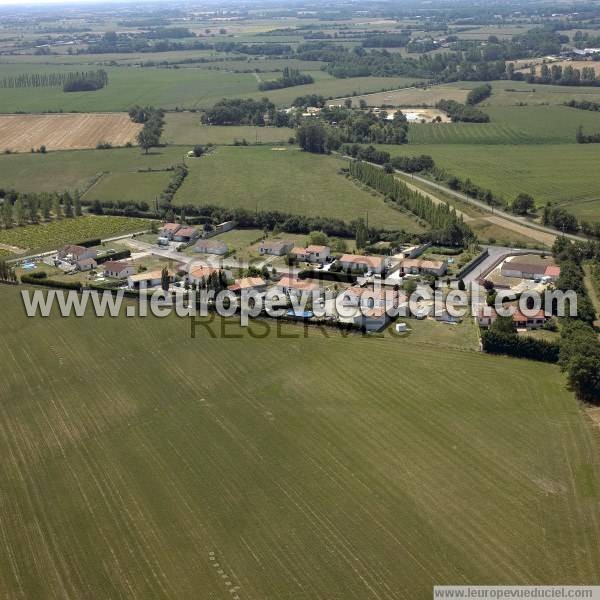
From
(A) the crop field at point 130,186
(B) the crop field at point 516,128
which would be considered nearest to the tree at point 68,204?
(A) the crop field at point 130,186

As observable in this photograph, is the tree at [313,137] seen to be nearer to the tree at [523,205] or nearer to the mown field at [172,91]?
the mown field at [172,91]

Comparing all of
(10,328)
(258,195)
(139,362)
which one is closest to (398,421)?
(139,362)

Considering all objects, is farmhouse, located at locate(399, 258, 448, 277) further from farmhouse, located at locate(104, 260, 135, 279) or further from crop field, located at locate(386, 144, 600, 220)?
crop field, located at locate(386, 144, 600, 220)

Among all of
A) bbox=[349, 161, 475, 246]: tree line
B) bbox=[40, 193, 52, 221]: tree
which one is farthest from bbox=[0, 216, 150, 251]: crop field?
bbox=[349, 161, 475, 246]: tree line

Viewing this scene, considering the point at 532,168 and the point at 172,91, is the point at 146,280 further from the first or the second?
the point at 172,91

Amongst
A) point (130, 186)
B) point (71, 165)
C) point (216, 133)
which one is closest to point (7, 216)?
point (130, 186)

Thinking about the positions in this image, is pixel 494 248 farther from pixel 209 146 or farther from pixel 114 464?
pixel 209 146
